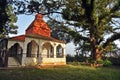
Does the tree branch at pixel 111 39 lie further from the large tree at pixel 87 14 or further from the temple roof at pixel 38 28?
the temple roof at pixel 38 28

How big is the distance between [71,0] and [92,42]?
9.50m

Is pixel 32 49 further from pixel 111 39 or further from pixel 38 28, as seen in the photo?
pixel 111 39

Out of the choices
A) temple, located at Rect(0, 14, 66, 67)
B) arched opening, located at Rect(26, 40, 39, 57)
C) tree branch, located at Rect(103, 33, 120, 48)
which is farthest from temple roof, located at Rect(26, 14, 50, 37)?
tree branch, located at Rect(103, 33, 120, 48)

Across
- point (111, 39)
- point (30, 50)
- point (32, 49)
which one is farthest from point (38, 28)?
point (111, 39)

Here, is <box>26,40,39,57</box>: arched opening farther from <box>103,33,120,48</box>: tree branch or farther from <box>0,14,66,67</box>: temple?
<box>103,33,120,48</box>: tree branch

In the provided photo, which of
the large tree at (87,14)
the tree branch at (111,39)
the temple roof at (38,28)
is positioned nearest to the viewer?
the large tree at (87,14)

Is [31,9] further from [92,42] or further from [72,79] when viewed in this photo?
[92,42]

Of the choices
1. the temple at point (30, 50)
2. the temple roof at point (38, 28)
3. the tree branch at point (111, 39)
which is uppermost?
the temple roof at point (38, 28)

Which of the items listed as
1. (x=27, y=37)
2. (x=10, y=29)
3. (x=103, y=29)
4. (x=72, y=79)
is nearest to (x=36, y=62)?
(x=27, y=37)

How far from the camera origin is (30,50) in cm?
2962

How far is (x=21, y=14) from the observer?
2172 cm

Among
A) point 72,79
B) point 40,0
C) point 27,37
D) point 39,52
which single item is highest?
point 40,0

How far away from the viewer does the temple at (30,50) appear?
2417 cm

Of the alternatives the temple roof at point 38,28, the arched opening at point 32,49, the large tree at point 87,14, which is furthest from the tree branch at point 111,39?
the arched opening at point 32,49
